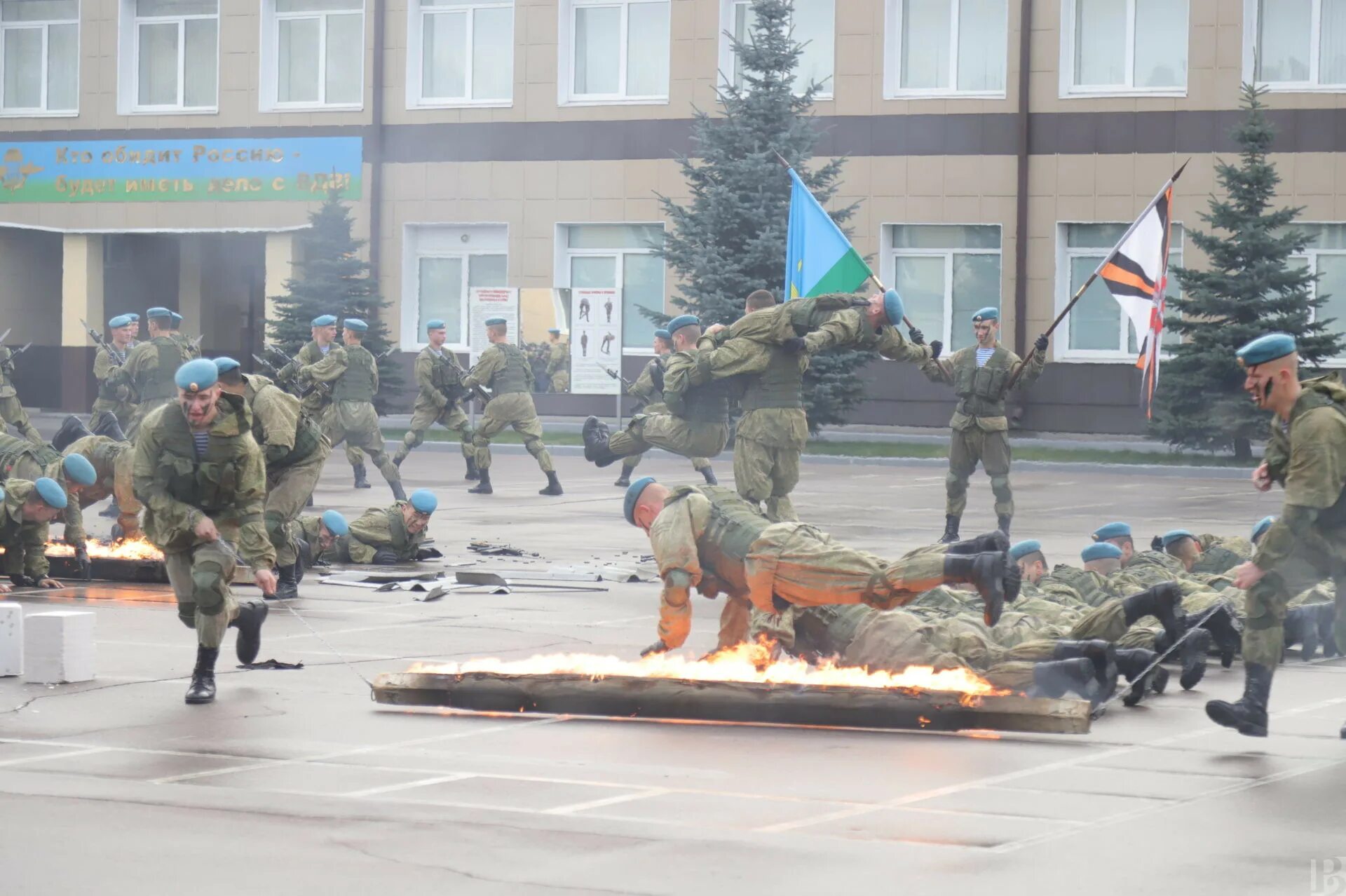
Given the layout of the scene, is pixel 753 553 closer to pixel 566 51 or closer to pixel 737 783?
pixel 737 783

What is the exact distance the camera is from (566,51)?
35.3 metres

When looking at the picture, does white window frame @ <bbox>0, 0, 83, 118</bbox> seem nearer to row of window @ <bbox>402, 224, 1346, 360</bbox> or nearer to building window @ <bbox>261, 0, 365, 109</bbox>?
building window @ <bbox>261, 0, 365, 109</bbox>

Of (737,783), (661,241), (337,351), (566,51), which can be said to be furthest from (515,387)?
(737,783)

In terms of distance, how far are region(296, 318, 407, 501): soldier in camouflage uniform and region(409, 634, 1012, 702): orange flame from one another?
11698mm

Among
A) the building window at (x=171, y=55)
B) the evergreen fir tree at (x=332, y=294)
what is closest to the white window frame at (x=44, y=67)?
the building window at (x=171, y=55)

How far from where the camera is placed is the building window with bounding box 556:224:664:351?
115 feet

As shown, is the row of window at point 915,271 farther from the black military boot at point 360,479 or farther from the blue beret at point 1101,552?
the blue beret at point 1101,552

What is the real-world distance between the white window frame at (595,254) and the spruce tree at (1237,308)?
31.8 feet

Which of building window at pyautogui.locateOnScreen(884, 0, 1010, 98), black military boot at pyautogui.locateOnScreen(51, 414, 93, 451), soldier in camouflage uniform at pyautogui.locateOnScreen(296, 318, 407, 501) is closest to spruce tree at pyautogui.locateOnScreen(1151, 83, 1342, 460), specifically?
building window at pyautogui.locateOnScreen(884, 0, 1010, 98)

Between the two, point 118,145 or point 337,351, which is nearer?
point 337,351

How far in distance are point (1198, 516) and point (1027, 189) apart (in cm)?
1239

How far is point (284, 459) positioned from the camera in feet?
→ 44.6

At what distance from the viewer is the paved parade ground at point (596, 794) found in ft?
20.6

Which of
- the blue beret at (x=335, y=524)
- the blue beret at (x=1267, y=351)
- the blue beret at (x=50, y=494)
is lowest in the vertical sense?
the blue beret at (x=335, y=524)
